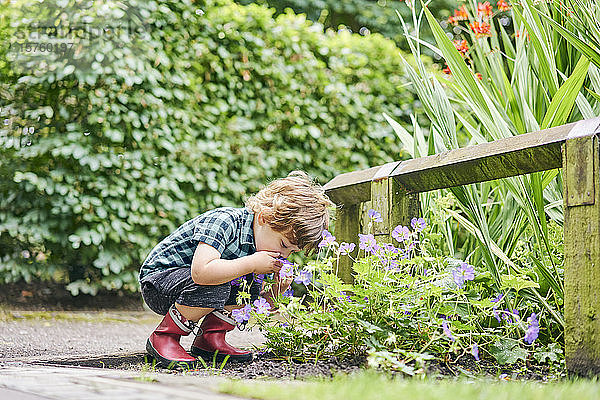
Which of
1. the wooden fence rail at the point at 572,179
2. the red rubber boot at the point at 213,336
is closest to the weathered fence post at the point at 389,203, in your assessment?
the wooden fence rail at the point at 572,179

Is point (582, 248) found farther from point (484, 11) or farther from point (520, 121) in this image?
point (484, 11)

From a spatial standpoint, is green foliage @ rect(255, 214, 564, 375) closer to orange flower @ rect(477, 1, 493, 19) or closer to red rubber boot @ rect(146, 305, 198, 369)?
red rubber boot @ rect(146, 305, 198, 369)

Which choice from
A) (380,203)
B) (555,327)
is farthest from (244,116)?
(555,327)

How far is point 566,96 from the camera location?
6.10 feet

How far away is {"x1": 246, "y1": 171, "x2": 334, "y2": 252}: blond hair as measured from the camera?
207 cm

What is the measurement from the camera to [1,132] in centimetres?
369

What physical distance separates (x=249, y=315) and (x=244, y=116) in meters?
2.38

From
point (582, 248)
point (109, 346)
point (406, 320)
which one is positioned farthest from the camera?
point (109, 346)

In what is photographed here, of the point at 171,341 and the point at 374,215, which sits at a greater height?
the point at 374,215

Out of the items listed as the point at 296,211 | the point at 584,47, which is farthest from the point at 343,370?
the point at 584,47

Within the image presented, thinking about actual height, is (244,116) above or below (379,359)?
above

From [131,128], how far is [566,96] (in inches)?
99.4

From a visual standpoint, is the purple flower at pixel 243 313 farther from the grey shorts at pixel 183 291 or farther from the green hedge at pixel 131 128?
the green hedge at pixel 131 128

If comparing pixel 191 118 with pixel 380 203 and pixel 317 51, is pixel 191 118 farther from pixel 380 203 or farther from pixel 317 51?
pixel 380 203
